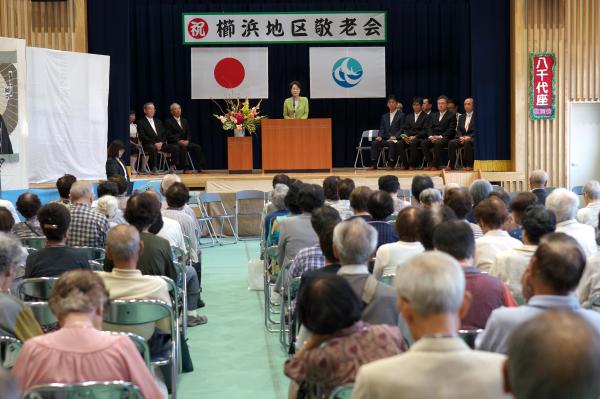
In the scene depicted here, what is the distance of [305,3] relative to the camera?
17.1 m

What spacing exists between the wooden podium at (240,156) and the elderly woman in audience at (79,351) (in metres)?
10.9

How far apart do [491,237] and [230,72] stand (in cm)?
1198

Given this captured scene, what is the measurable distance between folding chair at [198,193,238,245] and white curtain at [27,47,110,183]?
1.49 metres

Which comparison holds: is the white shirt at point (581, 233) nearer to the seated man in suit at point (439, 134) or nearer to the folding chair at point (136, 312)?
the folding chair at point (136, 312)

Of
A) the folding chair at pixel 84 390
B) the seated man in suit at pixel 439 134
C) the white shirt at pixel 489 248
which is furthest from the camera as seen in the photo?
the seated man in suit at pixel 439 134

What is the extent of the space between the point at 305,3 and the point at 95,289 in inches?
585

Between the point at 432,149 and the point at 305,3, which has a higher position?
the point at 305,3

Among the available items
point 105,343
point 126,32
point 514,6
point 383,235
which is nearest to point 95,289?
point 105,343

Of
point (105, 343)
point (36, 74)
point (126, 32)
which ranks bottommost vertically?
point (105, 343)

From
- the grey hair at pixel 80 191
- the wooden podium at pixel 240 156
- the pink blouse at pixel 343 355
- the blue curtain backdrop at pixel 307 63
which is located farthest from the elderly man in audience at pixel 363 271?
the blue curtain backdrop at pixel 307 63

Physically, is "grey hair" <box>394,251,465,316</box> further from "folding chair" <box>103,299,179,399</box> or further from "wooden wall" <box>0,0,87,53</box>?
"wooden wall" <box>0,0,87,53</box>

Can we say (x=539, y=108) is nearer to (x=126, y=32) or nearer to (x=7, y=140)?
(x=126, y=32)

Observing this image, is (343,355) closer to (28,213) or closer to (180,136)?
(28,213)

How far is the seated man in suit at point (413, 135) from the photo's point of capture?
14703mm
